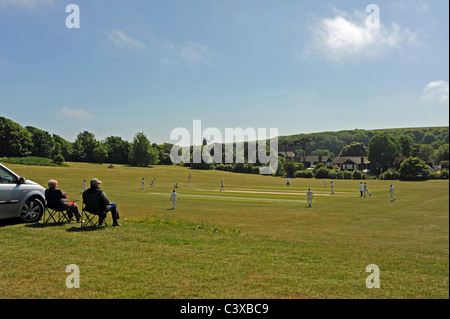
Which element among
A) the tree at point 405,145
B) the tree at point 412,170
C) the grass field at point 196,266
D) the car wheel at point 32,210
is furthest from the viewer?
the tree at point 405,145

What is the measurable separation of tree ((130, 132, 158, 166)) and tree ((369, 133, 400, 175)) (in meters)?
82.1

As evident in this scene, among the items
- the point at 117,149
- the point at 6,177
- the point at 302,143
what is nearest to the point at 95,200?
the point at 6,177

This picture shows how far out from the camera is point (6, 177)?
33.3 feet

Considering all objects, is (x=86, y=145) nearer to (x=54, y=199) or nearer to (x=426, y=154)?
(x=54, y=199)

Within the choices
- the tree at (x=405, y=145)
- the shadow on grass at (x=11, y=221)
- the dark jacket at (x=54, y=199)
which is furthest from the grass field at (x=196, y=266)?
the tree at (x=405, y=145)

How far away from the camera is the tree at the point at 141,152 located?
22.5m

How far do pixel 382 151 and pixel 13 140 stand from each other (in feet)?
326

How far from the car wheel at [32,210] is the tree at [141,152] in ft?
36.3

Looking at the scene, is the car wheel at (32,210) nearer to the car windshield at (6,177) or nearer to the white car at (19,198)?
the white car at (19,198)

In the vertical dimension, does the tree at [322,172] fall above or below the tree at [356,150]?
below

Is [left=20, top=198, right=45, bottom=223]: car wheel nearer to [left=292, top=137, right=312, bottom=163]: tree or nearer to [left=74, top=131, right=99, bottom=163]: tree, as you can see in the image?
[left=74, top=131, right=99, bottom=163]: tree

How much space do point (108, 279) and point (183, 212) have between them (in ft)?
60.9

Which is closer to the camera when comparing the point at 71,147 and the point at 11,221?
the point at 11,221
